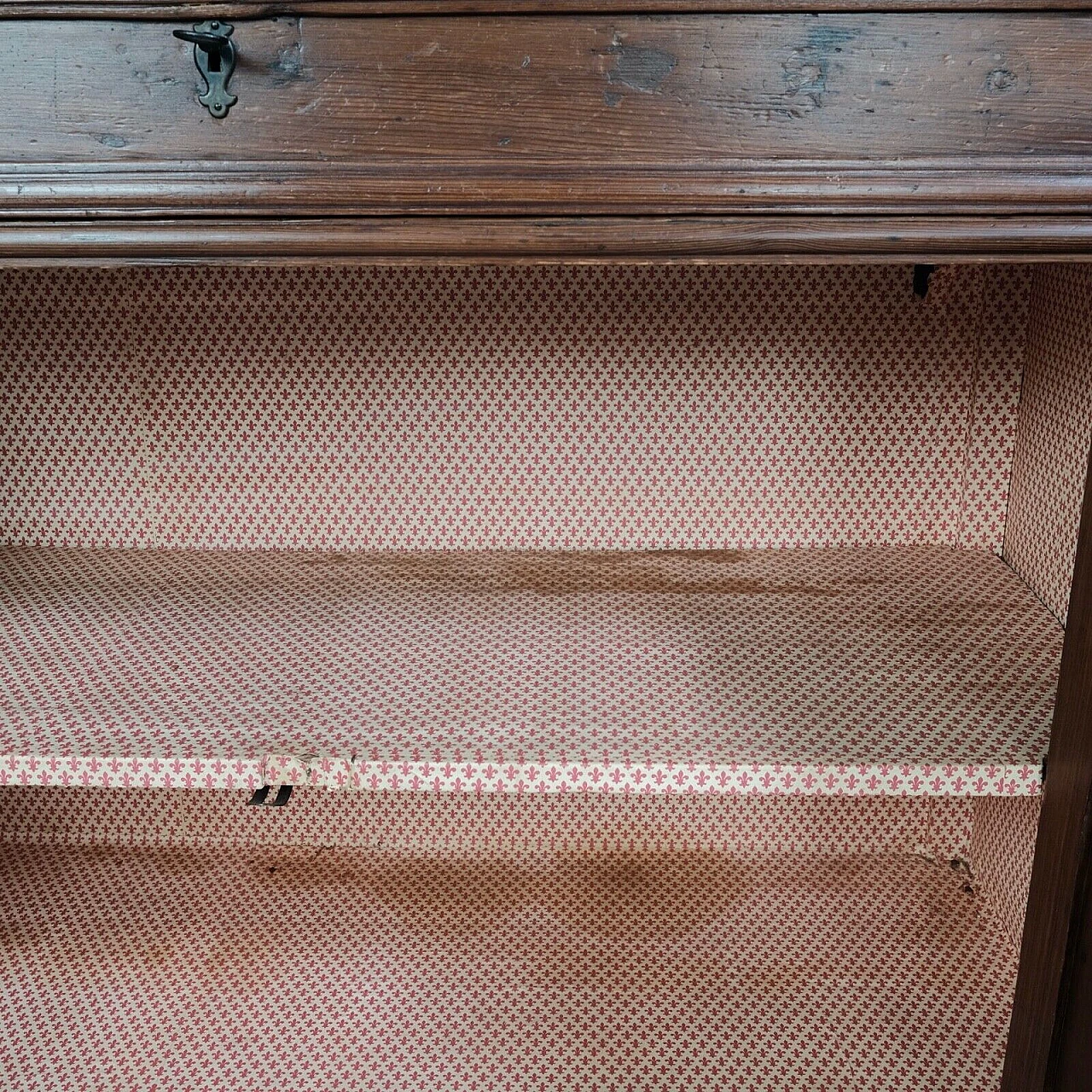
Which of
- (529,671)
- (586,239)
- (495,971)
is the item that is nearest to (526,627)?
(529,671)

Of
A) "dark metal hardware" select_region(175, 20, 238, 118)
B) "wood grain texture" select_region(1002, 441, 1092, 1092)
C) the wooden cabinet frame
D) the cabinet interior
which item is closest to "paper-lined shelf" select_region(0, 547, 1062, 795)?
the cabinet interior

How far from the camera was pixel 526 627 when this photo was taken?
1.29 m

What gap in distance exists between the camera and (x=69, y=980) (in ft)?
4.58

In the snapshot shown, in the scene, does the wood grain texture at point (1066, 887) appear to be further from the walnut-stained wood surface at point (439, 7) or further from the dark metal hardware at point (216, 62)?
the dark metal hardware at point (216, 62)

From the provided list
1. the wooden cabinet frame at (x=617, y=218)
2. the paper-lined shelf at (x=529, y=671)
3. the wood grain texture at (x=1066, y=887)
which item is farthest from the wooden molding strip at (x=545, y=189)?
the paper-lined shelf at (x=529, y=671)

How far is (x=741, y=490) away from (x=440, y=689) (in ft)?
2.06

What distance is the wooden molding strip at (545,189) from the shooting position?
0.76 metres

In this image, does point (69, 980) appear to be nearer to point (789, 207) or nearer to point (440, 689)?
point (440, 689)

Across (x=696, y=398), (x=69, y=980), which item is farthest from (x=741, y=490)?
(x=69, y=980)

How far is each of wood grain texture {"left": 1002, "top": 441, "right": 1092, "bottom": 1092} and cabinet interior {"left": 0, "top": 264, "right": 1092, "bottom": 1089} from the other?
263 millimetres

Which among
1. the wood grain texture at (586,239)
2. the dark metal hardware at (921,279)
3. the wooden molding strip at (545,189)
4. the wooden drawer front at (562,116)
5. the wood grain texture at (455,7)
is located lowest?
the dark metal hardware at (921,279)

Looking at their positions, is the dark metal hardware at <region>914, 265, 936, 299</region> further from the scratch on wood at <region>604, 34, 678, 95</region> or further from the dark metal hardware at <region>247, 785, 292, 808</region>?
the dark metal hardware at <region>247, 785, 292, 808</region>

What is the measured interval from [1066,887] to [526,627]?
690 millimetres

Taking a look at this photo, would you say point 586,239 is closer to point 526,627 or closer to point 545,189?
point 545,189
